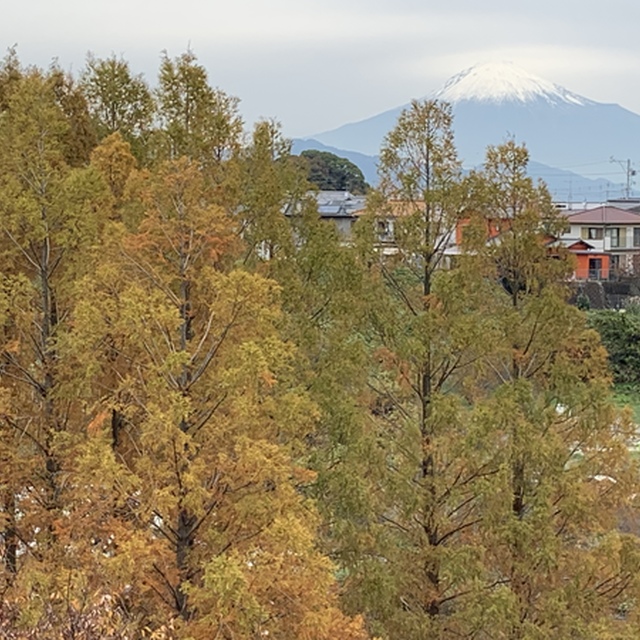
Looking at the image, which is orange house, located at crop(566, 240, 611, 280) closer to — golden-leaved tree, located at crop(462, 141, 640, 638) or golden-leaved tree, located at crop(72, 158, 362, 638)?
golden-leaved tree, located at crop(462, 141, 640, 638)

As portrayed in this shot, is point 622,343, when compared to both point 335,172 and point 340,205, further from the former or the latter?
point 335,172

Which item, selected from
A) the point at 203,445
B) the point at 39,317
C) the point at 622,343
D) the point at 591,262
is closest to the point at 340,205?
the point at 591,262

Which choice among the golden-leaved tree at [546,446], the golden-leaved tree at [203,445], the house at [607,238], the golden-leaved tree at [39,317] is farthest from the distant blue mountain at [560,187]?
the golden-leaved tree at [39,317]

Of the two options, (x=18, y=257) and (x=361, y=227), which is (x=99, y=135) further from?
(x=361, y=227)

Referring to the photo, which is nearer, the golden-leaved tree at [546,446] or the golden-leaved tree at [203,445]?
the golden-leaved tree at [203,445]

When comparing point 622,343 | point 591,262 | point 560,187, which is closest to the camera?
point 622,343

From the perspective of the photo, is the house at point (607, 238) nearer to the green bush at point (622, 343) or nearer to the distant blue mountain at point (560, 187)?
the distant blue mountain at point (560, 187)

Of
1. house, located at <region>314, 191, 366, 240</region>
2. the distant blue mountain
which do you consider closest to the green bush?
the distant blue mountain

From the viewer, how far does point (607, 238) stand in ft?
117

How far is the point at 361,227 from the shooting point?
8.16 meters

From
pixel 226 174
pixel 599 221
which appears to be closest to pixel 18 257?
pixel 226 174

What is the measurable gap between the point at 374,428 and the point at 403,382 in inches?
20.5

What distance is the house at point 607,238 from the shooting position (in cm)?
3394

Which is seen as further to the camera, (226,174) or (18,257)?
(226,174)
